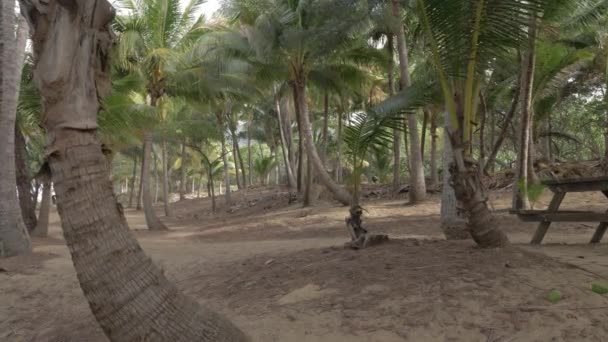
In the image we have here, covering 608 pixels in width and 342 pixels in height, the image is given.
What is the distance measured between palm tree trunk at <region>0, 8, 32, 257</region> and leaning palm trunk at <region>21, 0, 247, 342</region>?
256 inches

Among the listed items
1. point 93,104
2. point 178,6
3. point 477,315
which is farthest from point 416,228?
point 178,6

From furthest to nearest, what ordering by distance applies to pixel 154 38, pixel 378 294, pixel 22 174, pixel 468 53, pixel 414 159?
pixel 154 38
pixel 414 159
pixel 22 174
pixel 468 53
pixel 378 294

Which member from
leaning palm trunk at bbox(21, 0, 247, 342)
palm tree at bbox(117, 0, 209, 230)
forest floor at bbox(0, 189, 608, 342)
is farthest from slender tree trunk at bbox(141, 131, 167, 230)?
leaning palm trunk at bbox(21, 0, 247, 342)

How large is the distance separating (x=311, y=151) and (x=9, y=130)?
26.6 ft

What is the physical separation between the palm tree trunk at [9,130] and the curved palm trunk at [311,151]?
26.2 ft

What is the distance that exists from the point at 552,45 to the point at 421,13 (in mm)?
7390

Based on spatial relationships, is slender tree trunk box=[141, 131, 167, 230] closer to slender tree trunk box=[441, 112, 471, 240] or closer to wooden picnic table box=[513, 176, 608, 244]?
slender tree trunk box=[441, 112, 471, 240]

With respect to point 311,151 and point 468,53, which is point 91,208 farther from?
point 311,151

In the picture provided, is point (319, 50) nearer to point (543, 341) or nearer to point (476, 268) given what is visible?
point (476, 268)

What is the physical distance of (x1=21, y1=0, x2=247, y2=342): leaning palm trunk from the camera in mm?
2609

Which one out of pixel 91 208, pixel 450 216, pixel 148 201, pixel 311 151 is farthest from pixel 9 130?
pixel 311 151

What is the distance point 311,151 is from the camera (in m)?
14.1

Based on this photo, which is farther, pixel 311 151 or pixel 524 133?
pixel 311 151

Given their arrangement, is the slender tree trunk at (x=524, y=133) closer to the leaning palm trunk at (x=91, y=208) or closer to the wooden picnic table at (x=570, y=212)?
the wooden picnic table at (x=570, y=212)
